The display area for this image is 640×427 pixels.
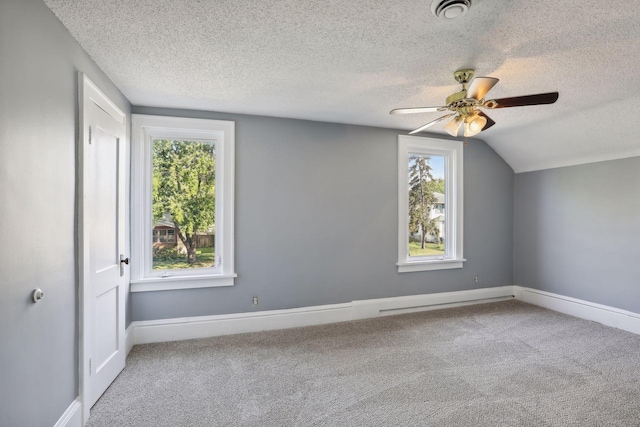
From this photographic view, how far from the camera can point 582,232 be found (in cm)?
409

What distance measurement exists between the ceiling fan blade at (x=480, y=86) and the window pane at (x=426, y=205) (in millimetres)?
2207

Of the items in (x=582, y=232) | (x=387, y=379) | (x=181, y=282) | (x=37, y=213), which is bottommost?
(x=387, y=379)

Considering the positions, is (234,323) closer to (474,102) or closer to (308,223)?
(308,223)

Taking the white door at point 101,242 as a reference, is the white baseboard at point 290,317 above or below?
below

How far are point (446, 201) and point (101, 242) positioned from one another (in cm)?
412

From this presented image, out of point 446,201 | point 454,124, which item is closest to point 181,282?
point 454,124

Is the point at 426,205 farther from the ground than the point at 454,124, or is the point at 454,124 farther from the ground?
the point at 454,124

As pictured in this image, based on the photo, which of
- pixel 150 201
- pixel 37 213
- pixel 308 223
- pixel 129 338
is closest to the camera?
pixel 37 213

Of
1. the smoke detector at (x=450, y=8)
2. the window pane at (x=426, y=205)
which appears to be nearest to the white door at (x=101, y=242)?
the smoke detector at (x=450, y=8)

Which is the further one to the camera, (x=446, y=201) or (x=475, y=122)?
(x=446, y=201)

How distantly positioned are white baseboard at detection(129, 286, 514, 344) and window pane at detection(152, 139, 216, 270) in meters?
0.61

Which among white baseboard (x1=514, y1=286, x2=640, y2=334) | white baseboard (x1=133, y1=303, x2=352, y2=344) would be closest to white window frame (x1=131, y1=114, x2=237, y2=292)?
white baseboard (x1=133, y1=303, x2=352, y2=344)

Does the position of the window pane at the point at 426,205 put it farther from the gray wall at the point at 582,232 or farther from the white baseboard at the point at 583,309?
the white baseboard at the point at 583,309

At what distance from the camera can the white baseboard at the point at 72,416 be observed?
70.4 inches
